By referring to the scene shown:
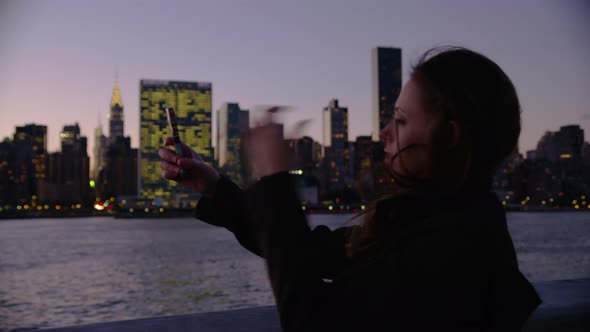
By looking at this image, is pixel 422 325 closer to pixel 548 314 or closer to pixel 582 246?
pixel 548 314

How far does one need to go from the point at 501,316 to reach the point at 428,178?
287mm

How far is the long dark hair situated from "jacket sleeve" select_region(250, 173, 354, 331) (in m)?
0.16

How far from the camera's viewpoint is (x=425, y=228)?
96 centimetres

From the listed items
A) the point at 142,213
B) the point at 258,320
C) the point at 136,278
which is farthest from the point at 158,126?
the point at 258,320

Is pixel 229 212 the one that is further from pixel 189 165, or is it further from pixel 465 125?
pixel 465 125

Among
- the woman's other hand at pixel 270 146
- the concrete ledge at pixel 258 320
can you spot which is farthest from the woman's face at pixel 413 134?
the concrete ledge at pixel 258 320

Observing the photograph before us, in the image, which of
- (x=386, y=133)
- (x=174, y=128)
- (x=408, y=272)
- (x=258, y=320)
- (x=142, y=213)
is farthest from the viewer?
(x=142, y=213)

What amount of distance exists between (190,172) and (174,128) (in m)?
0.17

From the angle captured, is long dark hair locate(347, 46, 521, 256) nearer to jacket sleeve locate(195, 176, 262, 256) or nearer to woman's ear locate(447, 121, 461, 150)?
woman's ear locate(447, 121, 461, 150)

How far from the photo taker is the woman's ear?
3.48 ft

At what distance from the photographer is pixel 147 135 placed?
5177 inches

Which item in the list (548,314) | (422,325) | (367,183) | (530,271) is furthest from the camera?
(530,271)

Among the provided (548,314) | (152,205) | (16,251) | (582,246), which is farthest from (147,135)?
(548,314)

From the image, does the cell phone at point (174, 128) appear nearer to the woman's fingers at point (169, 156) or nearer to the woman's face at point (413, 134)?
the woman's fingers at point (169, 156)
